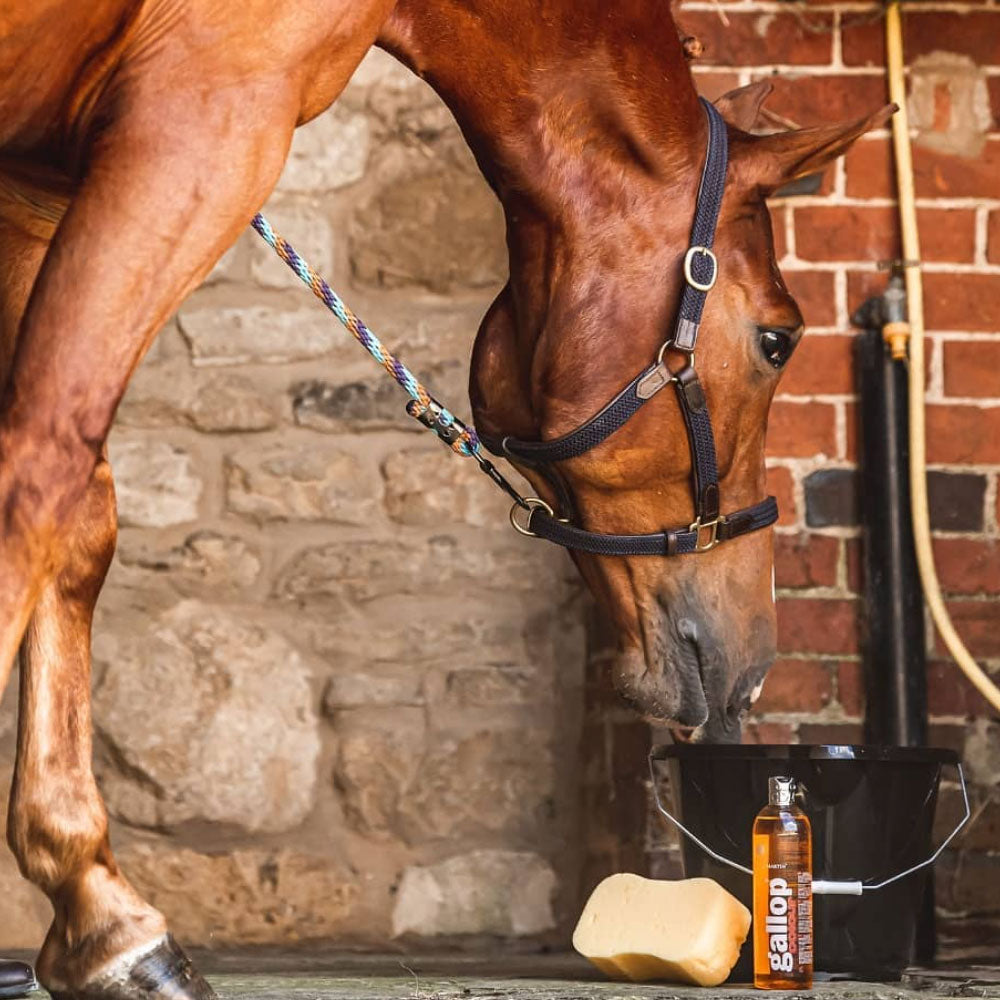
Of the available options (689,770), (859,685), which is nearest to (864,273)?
(859,685)

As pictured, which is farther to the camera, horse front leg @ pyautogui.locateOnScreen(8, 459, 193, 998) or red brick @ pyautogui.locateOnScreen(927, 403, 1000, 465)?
red brick @ pyautogui.locateOnScreen(927, 403, 1000, 465)

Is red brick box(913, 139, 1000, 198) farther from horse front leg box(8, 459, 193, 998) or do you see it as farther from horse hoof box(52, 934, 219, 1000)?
horse hoof box(52, 934, 219, 1000)

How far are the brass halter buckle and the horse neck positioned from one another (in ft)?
0.97

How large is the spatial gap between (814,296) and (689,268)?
91 cm

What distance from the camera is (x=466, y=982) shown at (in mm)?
2051

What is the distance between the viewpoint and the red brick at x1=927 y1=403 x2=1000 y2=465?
2627mm

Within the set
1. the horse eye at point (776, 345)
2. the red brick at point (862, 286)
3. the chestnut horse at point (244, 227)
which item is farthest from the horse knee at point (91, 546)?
the red brick at point (862, 286)

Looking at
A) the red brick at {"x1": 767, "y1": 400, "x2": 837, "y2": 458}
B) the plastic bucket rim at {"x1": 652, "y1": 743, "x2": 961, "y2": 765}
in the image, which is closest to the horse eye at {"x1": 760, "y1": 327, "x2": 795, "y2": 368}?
the plastic bucket rim at {"x1": 652, "y1": 743, "x2": 961, "y2": 765}

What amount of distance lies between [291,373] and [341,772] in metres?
0.69

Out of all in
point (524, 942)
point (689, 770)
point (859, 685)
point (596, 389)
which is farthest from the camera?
point (524, 942)

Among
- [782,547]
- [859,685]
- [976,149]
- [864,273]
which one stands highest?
[976,149]

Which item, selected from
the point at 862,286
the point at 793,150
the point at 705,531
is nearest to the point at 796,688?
the point at 862,286

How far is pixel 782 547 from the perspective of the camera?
257cm

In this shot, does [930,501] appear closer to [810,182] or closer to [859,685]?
[859,685]
